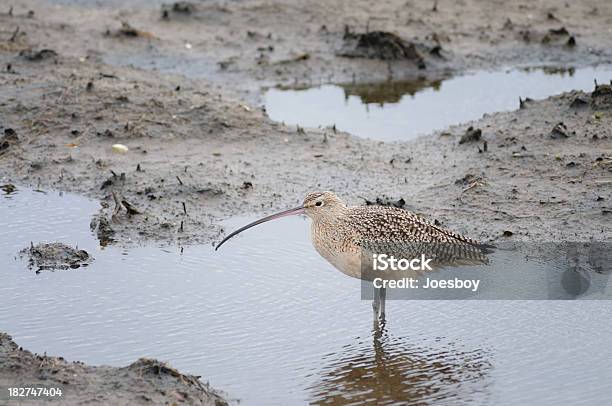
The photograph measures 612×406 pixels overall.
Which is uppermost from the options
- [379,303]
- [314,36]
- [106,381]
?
[314,36]

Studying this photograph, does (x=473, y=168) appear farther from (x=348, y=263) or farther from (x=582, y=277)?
(x=348, y=263)

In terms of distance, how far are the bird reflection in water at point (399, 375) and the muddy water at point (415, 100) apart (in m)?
4.58

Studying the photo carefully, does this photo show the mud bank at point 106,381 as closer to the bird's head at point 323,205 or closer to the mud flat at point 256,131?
the mud flat at point 256,131

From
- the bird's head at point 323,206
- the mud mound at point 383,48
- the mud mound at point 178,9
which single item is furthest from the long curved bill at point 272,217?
the mud mound at point 178,9

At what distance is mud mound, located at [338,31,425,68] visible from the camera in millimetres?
13938

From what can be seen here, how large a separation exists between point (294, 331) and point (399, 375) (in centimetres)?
81

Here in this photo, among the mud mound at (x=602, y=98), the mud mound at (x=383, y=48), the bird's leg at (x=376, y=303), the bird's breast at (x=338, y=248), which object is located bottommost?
the bird's leg at (x=376, y=303)

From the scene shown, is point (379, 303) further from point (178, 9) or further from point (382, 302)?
point (178, 9)

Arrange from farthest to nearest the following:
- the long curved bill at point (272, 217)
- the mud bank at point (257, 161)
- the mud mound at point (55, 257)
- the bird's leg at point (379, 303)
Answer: the mud bank at point (257, 161), the mud mound at point (55, 257), the long curved bill at point (272, 217), the bird's leg at point (379, 303)

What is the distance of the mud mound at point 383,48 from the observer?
549 inches

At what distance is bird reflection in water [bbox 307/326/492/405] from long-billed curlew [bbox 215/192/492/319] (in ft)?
1.56

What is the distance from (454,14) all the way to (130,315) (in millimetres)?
9462

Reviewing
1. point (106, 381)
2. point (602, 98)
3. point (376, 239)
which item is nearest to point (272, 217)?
point (376, 239)

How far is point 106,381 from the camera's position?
20.5 feet
